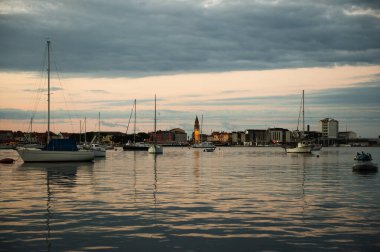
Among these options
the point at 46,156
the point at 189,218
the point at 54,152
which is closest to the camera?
the point at 189,218

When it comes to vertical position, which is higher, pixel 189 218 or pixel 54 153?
pixel 54 153

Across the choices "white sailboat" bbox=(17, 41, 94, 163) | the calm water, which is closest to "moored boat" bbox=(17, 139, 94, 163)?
"white sailboat" bbox=(17, 41, 94, 163)

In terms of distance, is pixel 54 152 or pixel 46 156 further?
pixel 46 156

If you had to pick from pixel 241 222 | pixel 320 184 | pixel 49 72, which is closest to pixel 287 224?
pixel 241 222

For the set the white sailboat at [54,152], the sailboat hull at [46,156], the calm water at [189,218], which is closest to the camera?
the calm water at [189,218]

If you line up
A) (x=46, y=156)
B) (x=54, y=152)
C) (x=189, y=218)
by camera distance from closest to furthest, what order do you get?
(x=189, y=218)
(x=54, y=152)
(x=46, y=156)

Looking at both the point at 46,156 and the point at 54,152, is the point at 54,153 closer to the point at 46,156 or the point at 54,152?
the point at 54,152

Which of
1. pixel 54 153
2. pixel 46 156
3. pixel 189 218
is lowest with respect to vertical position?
pixel 189 218

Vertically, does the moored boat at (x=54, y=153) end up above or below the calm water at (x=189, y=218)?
above

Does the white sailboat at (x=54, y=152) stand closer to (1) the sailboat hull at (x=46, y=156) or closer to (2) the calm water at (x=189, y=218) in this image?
(1) the sailboat hull at (x=46, y=156)

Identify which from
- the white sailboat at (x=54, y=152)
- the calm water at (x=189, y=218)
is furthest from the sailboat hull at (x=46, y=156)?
the calm water at (x=189, y=218)

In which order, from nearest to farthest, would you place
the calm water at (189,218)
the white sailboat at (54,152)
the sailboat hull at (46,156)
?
the calm water at (189,218) < the sailboat hull at (46,156) < the white sailboat at (54,152)

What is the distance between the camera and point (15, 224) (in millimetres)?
18734

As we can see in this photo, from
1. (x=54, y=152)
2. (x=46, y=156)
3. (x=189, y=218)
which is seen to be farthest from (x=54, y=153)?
(x=189, y=218)
